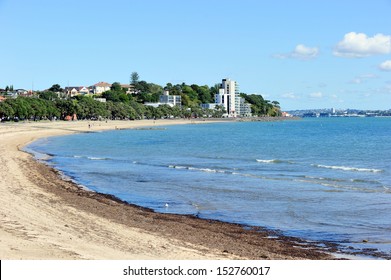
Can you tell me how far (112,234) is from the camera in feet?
38.4

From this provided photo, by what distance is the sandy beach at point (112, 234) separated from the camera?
9.63 metres

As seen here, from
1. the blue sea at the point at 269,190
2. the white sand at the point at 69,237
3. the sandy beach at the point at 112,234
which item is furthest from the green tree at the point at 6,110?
the white sand at the point at 69,237

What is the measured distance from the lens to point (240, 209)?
1678 centimetres

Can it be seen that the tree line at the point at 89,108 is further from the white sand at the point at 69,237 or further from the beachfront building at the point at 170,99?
the white sand at the point at 69,237

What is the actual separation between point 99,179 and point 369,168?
14.5m

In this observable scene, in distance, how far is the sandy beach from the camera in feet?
31.6

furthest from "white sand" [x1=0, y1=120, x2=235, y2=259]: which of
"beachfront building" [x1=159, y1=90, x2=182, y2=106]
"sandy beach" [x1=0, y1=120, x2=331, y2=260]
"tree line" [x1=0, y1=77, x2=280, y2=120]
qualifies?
"beachfront building" [x1=159, y1=90, x2=182, y2=106]

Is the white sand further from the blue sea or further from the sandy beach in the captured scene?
the blue sea

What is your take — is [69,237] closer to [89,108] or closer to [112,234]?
[112,234]

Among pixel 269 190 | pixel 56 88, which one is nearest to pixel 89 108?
pixel 56 88

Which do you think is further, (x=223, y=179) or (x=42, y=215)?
(x=223, y=179)
